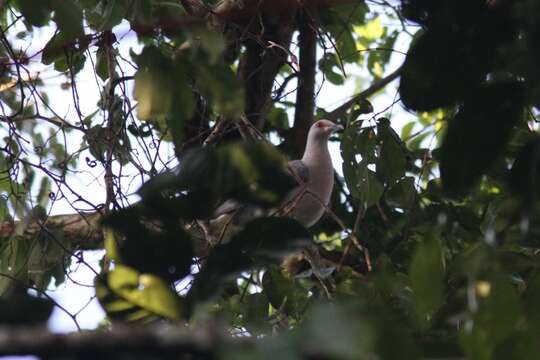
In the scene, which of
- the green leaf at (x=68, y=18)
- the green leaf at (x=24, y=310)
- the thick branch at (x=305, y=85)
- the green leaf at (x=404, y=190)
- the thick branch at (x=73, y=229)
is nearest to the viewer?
the green leaf at (x=24, y=310)

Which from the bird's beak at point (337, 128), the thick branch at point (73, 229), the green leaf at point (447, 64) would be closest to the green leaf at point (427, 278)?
the green leaf at point (447, 64)

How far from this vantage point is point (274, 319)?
256cm

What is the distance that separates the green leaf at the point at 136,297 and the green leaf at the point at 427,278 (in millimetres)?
299

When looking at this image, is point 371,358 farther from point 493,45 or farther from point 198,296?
point 493,45

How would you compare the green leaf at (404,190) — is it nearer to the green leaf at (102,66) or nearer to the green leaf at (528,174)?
the green leaf at (102,66)

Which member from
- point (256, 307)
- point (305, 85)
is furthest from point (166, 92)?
point (305, 85)

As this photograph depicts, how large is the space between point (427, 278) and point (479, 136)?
0.20 metres

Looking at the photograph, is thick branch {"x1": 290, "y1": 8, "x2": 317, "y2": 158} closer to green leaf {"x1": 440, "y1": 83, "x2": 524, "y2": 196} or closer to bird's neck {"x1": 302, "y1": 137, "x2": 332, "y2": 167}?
bird's neck {"x1": 302, "y1": 137, "x2": 332, "y2": 167}

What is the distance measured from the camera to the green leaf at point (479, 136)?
1.09m

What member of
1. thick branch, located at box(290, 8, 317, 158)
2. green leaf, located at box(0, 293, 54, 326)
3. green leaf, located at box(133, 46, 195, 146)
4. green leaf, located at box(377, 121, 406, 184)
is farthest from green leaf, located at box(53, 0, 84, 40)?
thick branch, located at box(290, 8, 317, 158)

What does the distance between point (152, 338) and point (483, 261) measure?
0.41 meters

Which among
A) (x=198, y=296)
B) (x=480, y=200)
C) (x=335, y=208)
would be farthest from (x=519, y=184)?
(x=335, y=208)

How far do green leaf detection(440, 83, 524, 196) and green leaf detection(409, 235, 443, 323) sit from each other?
92 millimetres

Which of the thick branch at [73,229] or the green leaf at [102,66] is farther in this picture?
the thick branch at [73,229]
